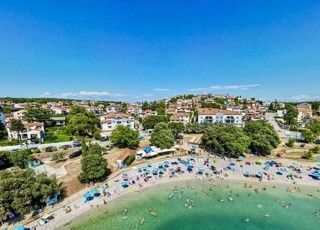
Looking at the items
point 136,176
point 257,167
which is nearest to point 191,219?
point 136,176

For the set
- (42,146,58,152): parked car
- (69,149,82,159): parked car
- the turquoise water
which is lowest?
the turquoise water

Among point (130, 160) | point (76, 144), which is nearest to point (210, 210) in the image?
A: point (130, 160)

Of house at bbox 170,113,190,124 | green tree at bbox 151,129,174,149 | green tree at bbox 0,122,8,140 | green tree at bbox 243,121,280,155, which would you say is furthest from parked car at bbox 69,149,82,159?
green tree at bbox 243,121,280,155

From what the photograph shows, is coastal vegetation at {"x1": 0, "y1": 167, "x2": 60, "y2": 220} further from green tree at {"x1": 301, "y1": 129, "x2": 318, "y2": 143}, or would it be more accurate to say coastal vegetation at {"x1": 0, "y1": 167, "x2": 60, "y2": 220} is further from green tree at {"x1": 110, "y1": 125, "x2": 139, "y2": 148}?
green tree at {"x1": 301, "y1": 129, "x2": 318, "y2": 143}

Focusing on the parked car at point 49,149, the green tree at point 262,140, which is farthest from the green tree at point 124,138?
the green tree at point 262,140

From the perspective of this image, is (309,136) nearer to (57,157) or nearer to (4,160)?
(57,157)

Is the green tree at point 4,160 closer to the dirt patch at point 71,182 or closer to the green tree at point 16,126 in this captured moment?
the dirt patch at point 71,182
